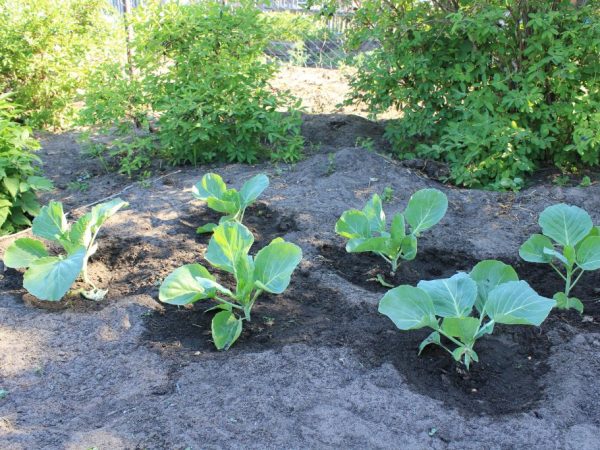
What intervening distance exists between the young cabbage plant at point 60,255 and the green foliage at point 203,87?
1.97m

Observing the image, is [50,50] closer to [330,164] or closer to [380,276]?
[330,164]

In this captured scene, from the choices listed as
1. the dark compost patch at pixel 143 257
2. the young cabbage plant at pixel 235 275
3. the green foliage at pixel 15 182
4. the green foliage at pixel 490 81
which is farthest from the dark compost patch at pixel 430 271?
the green foliage at pixel 15 182

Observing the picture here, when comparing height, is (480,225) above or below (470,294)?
below

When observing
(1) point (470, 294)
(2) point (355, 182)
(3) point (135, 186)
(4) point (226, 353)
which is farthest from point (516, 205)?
(3) point (135, 186)

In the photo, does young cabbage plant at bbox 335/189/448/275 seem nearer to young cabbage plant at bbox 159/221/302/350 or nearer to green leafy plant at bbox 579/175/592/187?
young cabbage plant at bbox 159/221/302/350

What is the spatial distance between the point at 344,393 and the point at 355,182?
8.93ft

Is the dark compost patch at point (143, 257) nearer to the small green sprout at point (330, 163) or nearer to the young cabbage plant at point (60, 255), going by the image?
the young cabbage plant at point (60, 255)

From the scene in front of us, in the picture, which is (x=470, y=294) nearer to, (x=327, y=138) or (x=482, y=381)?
(x=482, y=381)

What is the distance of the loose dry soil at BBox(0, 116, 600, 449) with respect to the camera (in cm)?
254

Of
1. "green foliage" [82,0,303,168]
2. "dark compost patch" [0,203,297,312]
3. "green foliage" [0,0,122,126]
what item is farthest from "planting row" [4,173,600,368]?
"green foliage" [0,0,122,126]

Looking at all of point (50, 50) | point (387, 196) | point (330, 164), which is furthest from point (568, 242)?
point (50, 50)

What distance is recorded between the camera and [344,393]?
2760 millimetres

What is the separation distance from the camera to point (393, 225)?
145 inches

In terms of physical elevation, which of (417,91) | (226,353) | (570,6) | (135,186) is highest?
(570,6)
